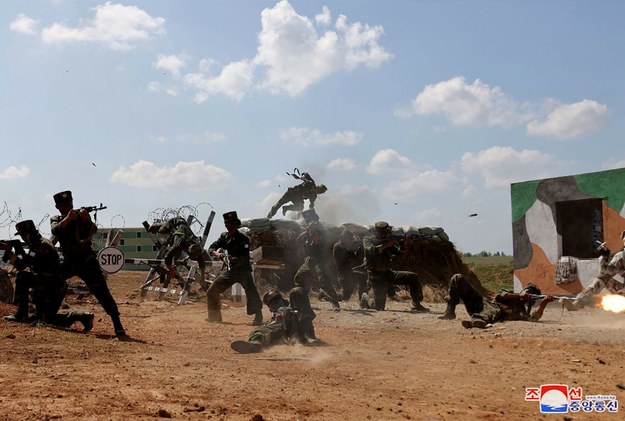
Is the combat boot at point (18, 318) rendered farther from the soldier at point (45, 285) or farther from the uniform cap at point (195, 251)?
the uniform cap at point (195, 251)

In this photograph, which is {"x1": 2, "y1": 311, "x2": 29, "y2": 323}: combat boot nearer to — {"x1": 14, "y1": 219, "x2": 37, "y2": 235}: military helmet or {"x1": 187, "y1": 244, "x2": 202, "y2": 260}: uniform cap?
{"x1": 14, "y1": 219, "x2": 37, "y2": 235}: military helmet

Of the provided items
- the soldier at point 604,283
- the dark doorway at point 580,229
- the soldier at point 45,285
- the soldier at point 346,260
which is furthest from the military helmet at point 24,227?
the dark doorway at point 580,229

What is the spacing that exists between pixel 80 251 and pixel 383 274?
5.94 metres

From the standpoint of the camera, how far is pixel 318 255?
40.9 ft

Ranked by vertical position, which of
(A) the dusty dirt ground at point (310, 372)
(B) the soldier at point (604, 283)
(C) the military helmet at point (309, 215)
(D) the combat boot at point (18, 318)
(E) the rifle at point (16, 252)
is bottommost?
(A) the dusty dirt ground at point (310, 372)

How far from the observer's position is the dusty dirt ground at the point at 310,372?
13.8 feet

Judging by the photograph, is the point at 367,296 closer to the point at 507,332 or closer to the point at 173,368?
the point at 507,332

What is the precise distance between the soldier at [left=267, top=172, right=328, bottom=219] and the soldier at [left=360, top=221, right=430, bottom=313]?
504 cm

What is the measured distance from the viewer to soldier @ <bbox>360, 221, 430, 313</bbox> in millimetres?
11703

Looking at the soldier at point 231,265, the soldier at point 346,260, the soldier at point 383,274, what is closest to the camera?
the soldier at point 231,265

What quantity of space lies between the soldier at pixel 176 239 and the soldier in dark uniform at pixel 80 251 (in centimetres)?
622

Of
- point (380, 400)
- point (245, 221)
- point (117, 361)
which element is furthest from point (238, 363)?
point (245, 221)

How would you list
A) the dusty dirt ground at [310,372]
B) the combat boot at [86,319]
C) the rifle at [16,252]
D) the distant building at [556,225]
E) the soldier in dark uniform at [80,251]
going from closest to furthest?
the dusty dirt ground at [310,372] → the soldier in dark uniform at [80,251] → the combat boot at [86,319] → the rifle at [16,252] → the distant building at [556,225]

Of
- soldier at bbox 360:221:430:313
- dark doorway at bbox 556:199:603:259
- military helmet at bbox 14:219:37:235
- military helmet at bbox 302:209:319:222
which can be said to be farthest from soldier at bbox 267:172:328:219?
military helmet at bbox 14:219:37:235
